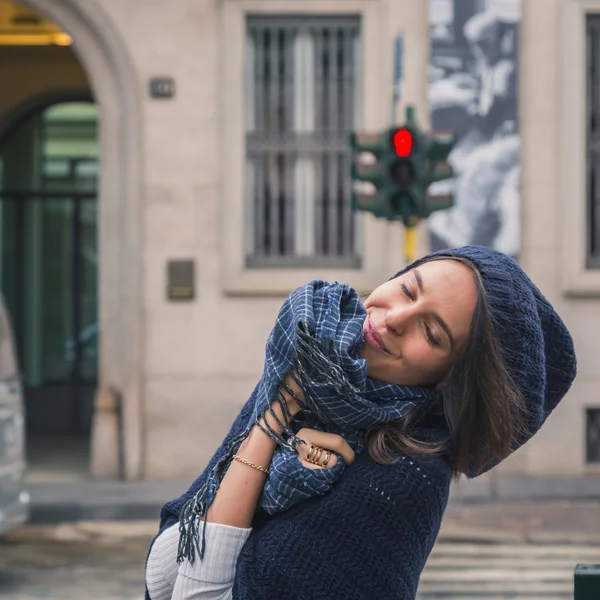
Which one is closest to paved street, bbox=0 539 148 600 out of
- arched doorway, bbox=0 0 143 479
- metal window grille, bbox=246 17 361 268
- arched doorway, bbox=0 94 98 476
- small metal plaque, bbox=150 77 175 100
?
arched doorway, bbox=0 0 143 479

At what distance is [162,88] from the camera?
12.0 meters

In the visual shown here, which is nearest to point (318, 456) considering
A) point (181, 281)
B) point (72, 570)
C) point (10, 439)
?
point (10, 439)

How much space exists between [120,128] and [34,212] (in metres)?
3.87

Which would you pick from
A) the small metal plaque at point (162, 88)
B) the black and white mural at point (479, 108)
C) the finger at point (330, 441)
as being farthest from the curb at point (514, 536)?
the finger at point (330, 441)

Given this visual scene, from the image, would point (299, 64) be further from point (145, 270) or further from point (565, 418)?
point (565, 418)

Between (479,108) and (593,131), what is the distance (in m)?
1.23

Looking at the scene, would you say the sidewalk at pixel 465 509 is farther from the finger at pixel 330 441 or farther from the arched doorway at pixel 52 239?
the finger at pixel 330 441

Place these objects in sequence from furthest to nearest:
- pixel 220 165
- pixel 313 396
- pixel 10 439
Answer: pixel 220 165 < pixel 10 439 < pixel 313 396

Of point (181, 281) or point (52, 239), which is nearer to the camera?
point (181, 281)

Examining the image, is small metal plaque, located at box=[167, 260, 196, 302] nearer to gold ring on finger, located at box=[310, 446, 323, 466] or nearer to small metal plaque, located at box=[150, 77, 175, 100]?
small metal plaque, located at box=[150, 77, 175, 100]

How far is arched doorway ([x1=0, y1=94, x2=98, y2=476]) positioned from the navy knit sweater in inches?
548

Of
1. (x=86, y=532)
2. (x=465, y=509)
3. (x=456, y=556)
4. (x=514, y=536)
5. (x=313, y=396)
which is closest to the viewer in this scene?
(x=313, y=396)

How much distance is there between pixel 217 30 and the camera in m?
12.1

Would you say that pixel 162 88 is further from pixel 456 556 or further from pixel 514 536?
pixel 456 556
